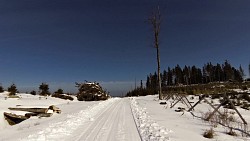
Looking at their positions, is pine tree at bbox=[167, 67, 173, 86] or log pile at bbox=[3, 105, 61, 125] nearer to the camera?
log pile at bbox=[3, 105, 61, 125]

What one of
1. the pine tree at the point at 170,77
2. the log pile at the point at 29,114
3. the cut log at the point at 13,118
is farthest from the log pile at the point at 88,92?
the pine tree at the point at 170,77

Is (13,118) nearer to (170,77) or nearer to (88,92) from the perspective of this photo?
(88,92)

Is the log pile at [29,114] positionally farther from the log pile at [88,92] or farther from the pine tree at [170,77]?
the pine tree at [170,77]

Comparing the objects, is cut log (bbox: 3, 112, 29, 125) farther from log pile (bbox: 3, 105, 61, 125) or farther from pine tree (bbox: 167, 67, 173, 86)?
pine tree (bbox: 167, 67, 173, 86)

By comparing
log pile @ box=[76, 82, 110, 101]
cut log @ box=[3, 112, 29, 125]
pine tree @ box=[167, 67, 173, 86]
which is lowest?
cut log @ box=[3, 112, 29, 125]

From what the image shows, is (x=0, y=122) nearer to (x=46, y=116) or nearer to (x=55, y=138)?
(x=46, y=116)

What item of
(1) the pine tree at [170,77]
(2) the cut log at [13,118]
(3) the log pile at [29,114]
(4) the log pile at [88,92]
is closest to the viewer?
(2) the cut log at [13,118]

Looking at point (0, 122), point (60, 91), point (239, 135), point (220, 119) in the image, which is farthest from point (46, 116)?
point (60, 91)

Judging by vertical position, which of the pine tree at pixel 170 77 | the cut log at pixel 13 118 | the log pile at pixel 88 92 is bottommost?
the cut log at pixel 13 118

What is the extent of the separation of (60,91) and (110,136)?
37480mm

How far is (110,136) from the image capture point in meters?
8.30

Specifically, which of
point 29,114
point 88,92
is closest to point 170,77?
point 88,92

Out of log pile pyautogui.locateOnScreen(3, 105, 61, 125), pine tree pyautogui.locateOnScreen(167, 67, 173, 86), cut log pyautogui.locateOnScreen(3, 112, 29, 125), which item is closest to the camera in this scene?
cut log pyautogui.locateOnScreen(3, 112, 29, 125)

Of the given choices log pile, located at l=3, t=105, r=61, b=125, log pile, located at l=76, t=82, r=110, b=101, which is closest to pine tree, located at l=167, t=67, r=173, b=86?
log pile, located at l=76, t=82, r=110, b=101
